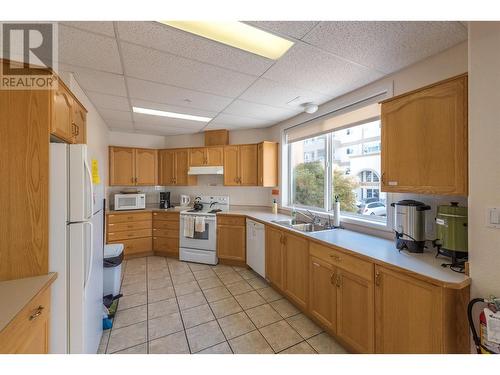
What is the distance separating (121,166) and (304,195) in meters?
3.53

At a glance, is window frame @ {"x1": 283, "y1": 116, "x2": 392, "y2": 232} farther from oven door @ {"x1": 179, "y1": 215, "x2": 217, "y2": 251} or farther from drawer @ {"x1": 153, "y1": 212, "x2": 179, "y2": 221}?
drawer @ {"x1": 153, "y1": 212, "x2": 179, "y2": 221}

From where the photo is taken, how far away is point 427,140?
148 cm

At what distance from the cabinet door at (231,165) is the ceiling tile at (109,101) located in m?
1.76

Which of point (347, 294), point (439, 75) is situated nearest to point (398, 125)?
point (439, 75)

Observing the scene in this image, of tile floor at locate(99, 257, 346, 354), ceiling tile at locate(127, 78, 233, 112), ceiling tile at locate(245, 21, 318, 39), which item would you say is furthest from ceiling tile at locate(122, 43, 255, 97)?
tile floor at locate(99, 257, 346, 354)

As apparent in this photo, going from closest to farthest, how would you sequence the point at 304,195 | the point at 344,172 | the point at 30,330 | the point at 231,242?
the point at 30,330, the point at 344,172, the point at 304,195, the point at 231,242

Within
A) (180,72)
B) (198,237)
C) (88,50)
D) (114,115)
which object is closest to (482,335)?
(180,72)

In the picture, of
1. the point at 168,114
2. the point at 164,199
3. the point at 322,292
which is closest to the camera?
the point at 322,292

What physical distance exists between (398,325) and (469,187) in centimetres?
98

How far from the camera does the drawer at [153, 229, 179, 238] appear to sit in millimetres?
3994

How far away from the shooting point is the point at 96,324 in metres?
1.72

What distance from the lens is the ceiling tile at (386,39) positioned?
140cm

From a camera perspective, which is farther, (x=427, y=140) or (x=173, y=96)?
(x=173, y=96)

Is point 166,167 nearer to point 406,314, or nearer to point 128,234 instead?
point 128,234
